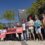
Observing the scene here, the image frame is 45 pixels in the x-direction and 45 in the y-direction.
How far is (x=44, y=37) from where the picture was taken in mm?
10727

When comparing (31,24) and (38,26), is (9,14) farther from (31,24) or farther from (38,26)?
(38,26)

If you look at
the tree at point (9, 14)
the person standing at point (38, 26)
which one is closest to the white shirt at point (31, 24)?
the person standing at point (38, 26)

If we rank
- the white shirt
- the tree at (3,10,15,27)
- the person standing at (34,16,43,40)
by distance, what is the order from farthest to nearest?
the tree at (3,10,15,27)
the white shirt
the person standing at (34,16,43,40)

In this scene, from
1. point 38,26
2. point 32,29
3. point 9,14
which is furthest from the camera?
point 9,14

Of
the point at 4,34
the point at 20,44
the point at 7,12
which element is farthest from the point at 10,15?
the point at 20,44

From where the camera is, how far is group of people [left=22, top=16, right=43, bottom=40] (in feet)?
34.9

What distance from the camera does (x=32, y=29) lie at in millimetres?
11086

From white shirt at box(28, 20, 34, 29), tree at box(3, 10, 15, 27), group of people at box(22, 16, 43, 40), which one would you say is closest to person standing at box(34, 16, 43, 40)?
group of people at box(22, 16, 43, 40)

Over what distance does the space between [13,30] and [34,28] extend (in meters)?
2.14

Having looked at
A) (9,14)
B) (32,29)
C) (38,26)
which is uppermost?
(9,14)

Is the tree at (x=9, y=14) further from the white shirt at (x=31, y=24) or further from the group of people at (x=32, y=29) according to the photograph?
the white shirt at (x=31, y=24)

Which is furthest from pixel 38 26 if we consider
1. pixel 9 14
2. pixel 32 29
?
pixel 9 14

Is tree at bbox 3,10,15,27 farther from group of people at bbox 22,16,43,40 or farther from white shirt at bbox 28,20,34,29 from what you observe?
white shirt at bbox 28,20,34,29

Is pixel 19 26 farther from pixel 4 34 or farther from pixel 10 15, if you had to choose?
pixel 10 15
